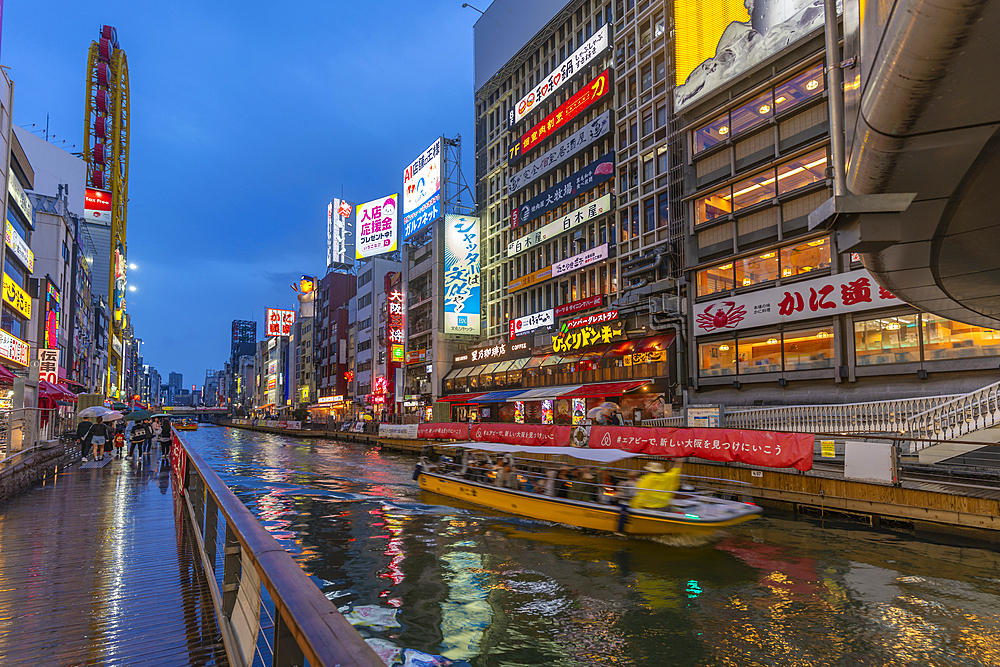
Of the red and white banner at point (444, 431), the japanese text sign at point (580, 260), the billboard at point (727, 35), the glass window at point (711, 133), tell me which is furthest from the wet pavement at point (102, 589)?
the billboard at point (727, 35)

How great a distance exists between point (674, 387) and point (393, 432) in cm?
2420

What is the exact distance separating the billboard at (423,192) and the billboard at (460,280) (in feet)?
Result: 21.1

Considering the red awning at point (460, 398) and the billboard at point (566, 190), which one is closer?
the billboard at point (566, 190)

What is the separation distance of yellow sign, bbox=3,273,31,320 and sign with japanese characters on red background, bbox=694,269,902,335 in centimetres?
4027

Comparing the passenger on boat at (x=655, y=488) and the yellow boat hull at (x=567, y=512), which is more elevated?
the passenger on boat at (x=655, y=488)

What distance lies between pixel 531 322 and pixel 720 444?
31.2m

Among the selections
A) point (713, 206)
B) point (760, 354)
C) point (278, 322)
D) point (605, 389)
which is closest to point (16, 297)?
point (605, 389)

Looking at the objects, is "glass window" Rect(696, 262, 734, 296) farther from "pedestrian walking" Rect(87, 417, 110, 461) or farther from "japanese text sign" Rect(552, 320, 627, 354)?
"pedestrian walking" Rect(87, 417, 110, 461)

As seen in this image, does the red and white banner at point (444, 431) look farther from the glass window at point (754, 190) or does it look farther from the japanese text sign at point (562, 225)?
the glass window at point (754, 190)

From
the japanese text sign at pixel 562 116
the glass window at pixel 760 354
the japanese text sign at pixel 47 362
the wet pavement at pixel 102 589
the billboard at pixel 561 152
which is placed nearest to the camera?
the wet pavement at pixel 102 589

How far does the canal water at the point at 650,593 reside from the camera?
29.5ft

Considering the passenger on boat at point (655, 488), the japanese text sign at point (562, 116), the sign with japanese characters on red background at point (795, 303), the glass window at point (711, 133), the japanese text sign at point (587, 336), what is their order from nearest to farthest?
the passenger on boat at point (655, 488) → the sign with japanese characters on red background at point (795, 303) → the glass window at point (711, 133) → the japanese text sign at point (587, 336) → the japanese text sign at point (562, 116)

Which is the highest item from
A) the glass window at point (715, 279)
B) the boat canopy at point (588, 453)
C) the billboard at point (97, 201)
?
the billboard at point (97, 201)

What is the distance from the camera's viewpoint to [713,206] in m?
36.4
